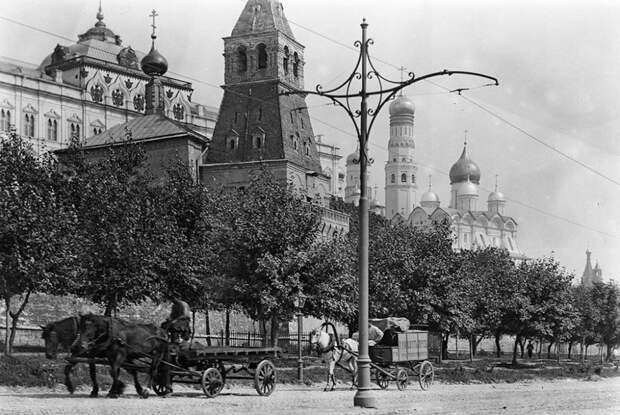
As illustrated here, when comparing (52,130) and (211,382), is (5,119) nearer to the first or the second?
(52,130)

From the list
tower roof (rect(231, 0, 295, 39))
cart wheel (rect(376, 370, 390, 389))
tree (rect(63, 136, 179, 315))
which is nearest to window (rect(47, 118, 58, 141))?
tower roof (rect(231, 0, 295, 39))

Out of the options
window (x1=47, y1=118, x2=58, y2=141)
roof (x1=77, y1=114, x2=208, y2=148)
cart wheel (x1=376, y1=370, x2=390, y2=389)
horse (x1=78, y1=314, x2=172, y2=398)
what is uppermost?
window (x1=47, y1=118, x2=58, y2=141)

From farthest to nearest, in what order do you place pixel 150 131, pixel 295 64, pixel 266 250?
pixel 295 64
pixel 150 131
pixel 266 250

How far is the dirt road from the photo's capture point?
19097 millimetres

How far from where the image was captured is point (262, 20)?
9025cm

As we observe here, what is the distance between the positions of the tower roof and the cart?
61401 millimetres

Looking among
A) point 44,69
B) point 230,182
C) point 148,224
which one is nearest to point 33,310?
point 148,224

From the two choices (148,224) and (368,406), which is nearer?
(368,406)

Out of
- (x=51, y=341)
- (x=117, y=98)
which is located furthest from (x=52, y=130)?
(x=51, y=341)

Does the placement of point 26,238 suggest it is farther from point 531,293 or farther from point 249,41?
point 249,41

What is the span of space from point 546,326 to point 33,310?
33.6 metres

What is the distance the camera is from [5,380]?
22.7 m

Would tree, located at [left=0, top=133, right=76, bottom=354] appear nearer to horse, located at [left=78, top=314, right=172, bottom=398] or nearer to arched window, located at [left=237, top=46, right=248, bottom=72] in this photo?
horse, located at [left=78, top=314, right=172, bottom=398]

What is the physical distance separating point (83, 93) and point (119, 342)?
11307 centimetres
